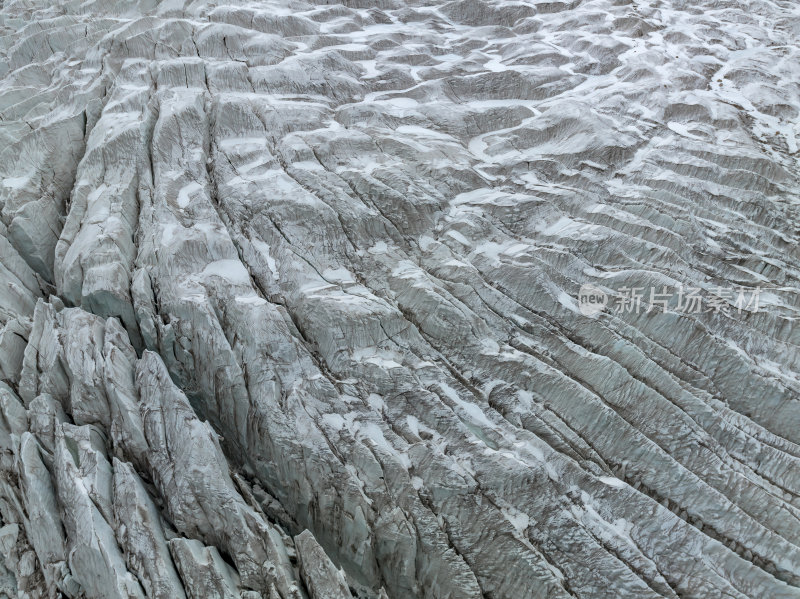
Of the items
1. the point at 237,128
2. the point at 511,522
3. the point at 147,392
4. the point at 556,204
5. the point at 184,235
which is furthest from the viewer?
the point at 237,128

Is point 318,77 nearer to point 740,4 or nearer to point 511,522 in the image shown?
point 511,522

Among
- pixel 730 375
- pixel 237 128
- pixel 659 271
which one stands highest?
pixel 237 128

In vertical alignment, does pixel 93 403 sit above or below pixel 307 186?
below

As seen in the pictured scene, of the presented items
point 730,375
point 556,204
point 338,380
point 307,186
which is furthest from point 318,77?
point 730,375

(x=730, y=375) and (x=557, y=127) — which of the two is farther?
(x=557, y=127)

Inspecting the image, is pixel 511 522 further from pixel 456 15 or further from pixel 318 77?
pixel 456 15

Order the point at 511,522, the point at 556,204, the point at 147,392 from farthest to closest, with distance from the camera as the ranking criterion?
the point at 556,204 → the point at 147,392 → the point at 511,522

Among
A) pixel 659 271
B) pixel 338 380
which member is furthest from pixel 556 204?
pixel 338 380

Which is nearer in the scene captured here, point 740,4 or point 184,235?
point 184,235

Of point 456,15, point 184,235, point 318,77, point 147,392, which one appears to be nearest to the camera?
point 147,392
